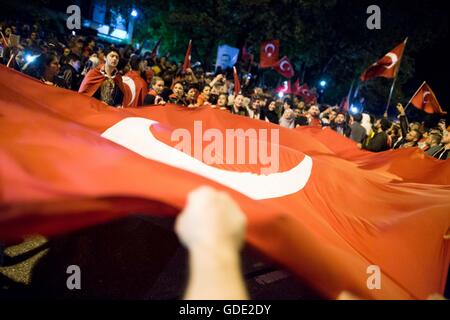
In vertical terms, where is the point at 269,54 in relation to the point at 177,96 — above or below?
above

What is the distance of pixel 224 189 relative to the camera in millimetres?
2197

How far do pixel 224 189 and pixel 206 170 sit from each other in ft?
4.03

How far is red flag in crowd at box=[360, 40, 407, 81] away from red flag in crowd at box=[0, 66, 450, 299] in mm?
7737

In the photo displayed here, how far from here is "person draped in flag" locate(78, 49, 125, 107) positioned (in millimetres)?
5816

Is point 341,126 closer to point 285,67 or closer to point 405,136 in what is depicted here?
point 405,136

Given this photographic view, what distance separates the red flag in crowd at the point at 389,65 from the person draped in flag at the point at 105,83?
928 centimetres

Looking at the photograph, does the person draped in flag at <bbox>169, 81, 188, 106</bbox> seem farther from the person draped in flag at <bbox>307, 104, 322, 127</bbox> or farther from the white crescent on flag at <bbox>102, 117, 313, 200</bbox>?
the person draped in flag at <bbox>307, 104, 322, 127</bbox>

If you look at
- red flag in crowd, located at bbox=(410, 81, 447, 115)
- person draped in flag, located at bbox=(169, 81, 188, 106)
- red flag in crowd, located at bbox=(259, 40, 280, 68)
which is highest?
red flag in crowd, located at bbox=(259, 40, 280, 68)

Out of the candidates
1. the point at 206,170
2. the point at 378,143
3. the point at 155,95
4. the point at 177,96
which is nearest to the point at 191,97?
the point at 177,96

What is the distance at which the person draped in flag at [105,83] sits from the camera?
19.1 feet

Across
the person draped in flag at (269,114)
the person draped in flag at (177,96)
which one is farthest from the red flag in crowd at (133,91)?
the person draped in flag at (269,114)

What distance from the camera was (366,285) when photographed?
2215mm

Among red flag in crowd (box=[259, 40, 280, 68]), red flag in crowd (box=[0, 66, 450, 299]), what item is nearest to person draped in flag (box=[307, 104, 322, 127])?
red flag in crowd (box=[0, 66, 450, 299])
